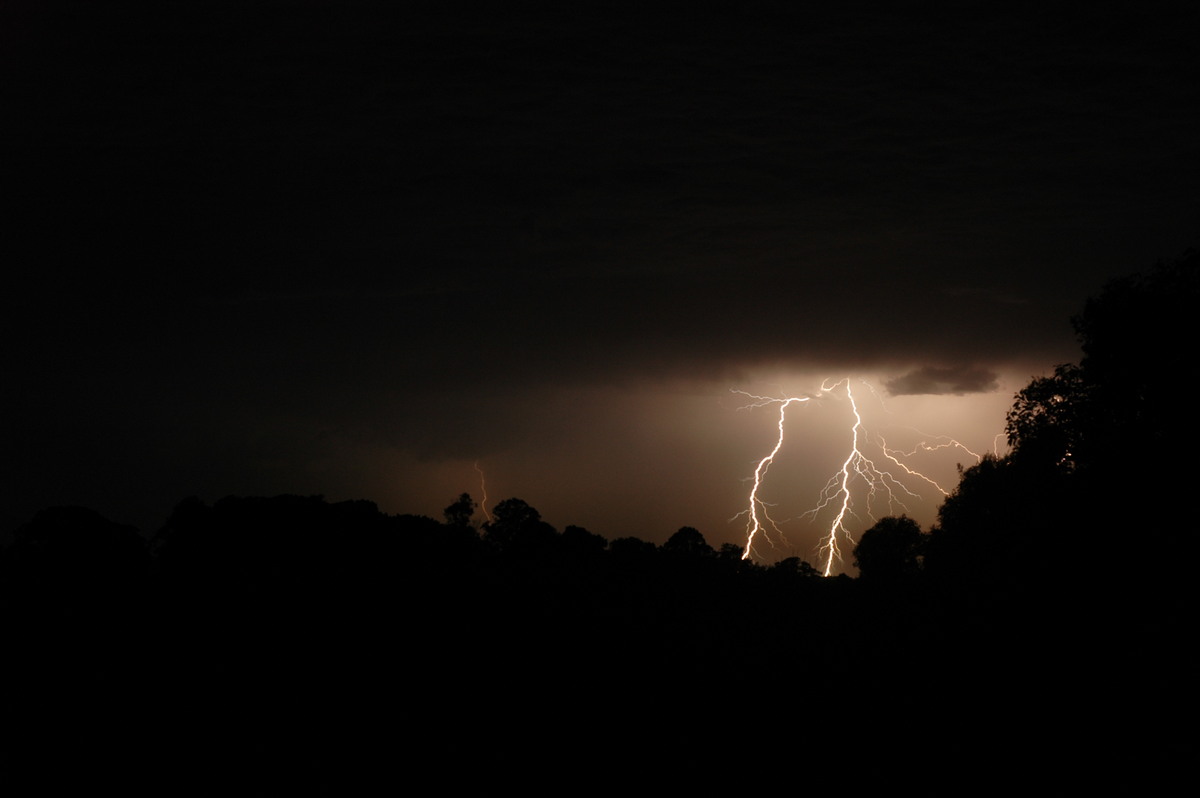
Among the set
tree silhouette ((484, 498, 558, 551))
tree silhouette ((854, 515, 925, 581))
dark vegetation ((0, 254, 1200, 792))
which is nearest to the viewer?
dark vegetation ((0, 254, 1200, 792))

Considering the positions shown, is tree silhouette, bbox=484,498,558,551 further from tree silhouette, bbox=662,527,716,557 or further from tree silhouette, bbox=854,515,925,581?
tree silhouette, bbox=854,515,925,581

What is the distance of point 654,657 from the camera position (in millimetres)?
18094

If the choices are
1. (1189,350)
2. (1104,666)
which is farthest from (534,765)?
(1189,350)

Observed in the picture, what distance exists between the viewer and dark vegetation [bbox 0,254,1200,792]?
1400 centimetres

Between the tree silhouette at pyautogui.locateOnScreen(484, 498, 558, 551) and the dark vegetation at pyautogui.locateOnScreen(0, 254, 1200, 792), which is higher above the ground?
the tree silhouette at pyautogui.locateOnScreen(484, 498, 558, 551)

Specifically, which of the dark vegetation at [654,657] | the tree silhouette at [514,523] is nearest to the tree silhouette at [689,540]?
the tree silhouette at [514,523]

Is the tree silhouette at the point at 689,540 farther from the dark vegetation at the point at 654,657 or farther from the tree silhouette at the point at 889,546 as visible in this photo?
the dark vegetation at the point at 654,657

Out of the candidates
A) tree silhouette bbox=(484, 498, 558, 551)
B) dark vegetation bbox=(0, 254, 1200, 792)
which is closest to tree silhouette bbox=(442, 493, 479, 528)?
tree silhouette bbox=(484, 498, 558, 551)

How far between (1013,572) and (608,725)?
11271mm

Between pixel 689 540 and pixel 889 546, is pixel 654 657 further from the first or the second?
pixel 889 546

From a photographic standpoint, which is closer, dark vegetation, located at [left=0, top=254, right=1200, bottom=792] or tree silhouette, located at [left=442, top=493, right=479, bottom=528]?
dark vegetation, located at [left=0, top=254, right=1200, bottom=792]

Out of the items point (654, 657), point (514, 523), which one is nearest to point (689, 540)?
point (514, 523)

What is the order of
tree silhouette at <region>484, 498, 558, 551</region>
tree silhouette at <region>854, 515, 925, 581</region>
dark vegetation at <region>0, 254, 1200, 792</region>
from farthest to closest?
tree silhouette at <region>854, 515, 925, 581</region>, tree silhouette at <region>484, 498, 558, 551</region>, dark vegetation at <region>0, 254, 1200, 792</region>

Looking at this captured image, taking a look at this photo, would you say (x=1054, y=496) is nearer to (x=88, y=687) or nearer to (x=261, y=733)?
(x=261, y=733)
